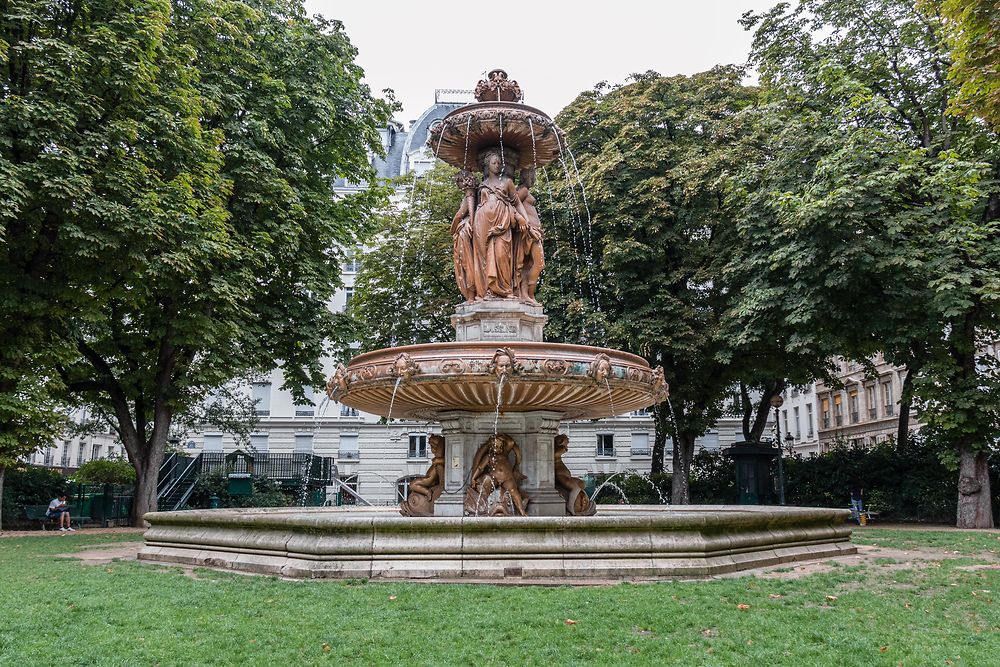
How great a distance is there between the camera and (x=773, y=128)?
22.2 metres

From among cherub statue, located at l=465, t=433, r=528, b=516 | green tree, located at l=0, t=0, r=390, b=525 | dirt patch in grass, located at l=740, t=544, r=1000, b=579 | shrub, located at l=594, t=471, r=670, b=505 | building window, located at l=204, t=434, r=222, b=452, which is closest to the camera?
dirt patch in grass, located at l=740, t=544, r=1000, b=579

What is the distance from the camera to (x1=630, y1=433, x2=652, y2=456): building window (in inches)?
1678

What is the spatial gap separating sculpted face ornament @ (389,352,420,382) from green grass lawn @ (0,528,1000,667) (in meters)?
2.45

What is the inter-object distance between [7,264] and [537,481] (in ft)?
40.0

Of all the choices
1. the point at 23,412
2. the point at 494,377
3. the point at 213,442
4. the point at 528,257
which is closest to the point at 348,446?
the point at 213,442

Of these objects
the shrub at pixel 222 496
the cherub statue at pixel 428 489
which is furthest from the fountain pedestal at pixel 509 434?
the shrub at pixel 222 496

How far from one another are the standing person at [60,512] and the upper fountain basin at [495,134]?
15.3 m

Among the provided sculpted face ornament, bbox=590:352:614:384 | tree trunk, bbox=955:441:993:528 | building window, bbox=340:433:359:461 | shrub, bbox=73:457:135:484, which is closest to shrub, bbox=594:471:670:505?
tree trunk, bbox=955:441:993:528

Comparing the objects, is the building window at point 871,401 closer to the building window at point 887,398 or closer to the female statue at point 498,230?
the building window at point 887,398

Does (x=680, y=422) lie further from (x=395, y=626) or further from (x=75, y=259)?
(x=395, y=626)

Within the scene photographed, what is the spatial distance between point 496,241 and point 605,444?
1303 inches

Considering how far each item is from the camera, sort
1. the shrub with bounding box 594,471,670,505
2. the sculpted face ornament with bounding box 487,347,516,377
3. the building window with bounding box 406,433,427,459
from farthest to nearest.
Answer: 1. the building window with bounding box 406,433,427,459
2. the shrub with bounding box 594,471,670,505
3. the sculpted face ornament with bounding box 487,347,516,377

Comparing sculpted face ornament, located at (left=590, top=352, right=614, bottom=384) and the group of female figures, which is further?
the group of female figures

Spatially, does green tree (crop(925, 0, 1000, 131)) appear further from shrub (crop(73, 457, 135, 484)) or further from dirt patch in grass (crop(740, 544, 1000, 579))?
shrub (crop(73, 457, 135, 484))
